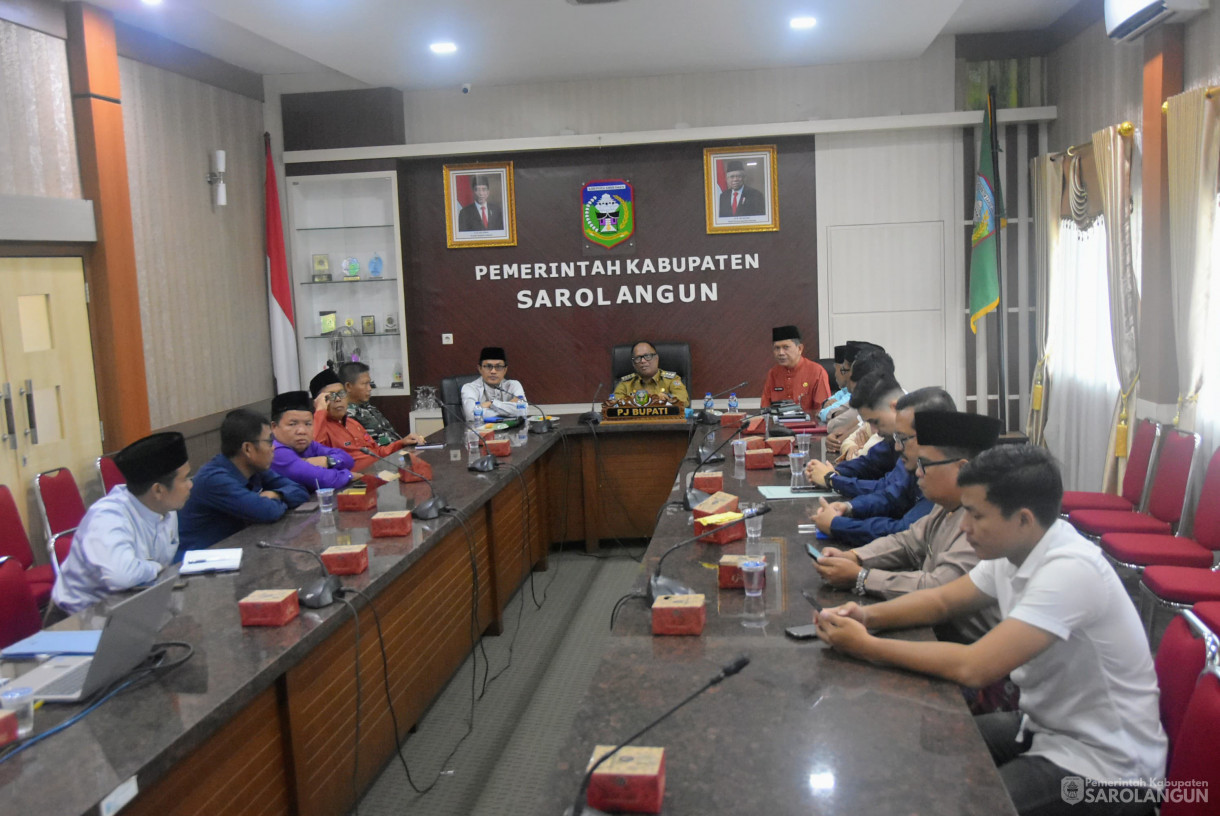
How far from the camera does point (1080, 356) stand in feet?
18.7

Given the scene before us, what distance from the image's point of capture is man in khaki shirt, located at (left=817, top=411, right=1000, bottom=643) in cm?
228

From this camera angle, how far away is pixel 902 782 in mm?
1447

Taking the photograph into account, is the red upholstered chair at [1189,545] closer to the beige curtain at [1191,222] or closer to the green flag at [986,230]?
the beige curtain at [1191,222]

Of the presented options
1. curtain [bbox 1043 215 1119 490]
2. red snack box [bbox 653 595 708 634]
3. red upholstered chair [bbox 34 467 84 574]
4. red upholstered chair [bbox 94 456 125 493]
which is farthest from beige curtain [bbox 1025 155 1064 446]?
red upholstered chair [bbox 34 467 84 574]

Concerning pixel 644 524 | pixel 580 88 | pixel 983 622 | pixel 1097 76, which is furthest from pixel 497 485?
pixel 1097 76

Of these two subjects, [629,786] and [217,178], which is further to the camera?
[217,178]

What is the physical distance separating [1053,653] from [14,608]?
8.65 feet

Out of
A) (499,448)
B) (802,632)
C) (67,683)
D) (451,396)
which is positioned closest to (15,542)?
(499,448)

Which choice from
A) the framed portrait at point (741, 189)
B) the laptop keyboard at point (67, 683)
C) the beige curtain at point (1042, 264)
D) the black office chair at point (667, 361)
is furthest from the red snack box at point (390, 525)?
the beige curtain at point (1042, 264)

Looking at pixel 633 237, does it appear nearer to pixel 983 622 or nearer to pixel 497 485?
pixel 497 485

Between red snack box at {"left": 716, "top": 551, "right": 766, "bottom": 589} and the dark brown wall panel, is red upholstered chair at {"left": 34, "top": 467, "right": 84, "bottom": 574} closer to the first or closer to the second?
the dark brown wall panel

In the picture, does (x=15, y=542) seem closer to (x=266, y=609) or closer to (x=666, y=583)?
(x=266, y=609)

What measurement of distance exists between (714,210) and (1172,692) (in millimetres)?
5386

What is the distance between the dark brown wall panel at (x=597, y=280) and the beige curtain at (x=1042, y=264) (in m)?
1.50
